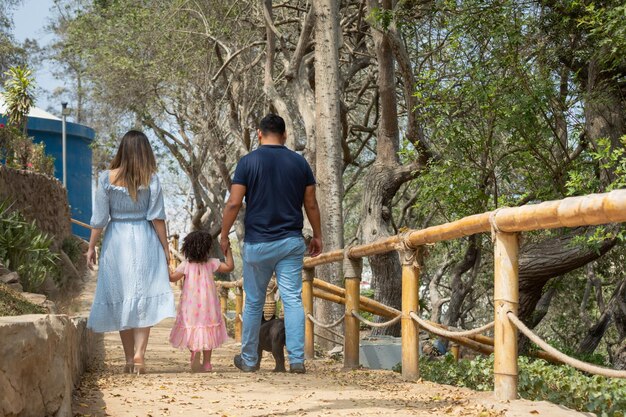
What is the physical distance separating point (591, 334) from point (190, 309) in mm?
10632

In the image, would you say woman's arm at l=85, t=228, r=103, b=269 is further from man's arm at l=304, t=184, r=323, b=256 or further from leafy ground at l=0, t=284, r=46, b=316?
man's arm at l=304, t=184, r=323, b=256

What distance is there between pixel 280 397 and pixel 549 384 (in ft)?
5.36

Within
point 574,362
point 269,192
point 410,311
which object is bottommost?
point 574,362

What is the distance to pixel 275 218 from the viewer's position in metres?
6.71

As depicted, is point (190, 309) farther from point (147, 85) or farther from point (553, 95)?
point (147, 85)

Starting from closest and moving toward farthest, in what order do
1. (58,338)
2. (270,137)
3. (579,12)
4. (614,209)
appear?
(614,209) → (58,338) → (270,137) → (579,12)

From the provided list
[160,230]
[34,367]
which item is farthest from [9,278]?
[34,367]

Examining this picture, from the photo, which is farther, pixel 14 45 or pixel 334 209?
pixel 14 45

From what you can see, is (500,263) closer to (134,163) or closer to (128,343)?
(134,163)

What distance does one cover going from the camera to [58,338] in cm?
383

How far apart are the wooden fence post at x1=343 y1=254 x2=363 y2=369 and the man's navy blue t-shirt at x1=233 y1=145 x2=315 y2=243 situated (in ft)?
2.87

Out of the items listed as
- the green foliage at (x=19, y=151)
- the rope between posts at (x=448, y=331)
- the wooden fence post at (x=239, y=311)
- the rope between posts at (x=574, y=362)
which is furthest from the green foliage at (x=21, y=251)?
the rope between posts at (x=574, y=362)

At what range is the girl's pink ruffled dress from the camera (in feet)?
24.2

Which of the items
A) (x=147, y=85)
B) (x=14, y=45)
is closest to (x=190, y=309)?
(x=147, y=85)
